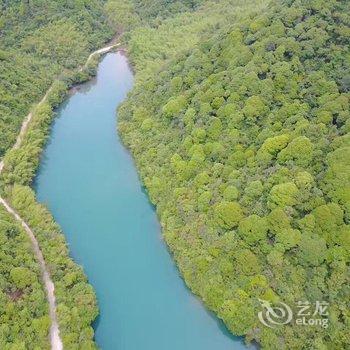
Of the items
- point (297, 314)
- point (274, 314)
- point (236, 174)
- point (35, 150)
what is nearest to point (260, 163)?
point (236, 174)

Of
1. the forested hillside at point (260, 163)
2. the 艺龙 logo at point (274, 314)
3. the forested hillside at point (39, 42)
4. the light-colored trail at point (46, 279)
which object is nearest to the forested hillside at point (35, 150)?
the forested hillside at point (39, 42)

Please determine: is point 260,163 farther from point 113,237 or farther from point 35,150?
point 35,150

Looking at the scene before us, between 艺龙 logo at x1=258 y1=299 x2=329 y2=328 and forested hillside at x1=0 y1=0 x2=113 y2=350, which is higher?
forested hillside at x1=0 y1=0 x2=113 y2=350

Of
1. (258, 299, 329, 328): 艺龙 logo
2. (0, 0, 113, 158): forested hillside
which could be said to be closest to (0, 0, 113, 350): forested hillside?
(0, 0, 113, 158): forested hillside

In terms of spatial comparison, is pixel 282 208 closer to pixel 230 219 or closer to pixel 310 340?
pixel 230 219

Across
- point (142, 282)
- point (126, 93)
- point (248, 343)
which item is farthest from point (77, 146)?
point (248, 343)

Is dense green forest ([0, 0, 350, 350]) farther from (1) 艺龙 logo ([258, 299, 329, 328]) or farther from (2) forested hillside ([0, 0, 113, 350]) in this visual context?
(1) 艺龙 logo ([258, 299, 329, 328])
